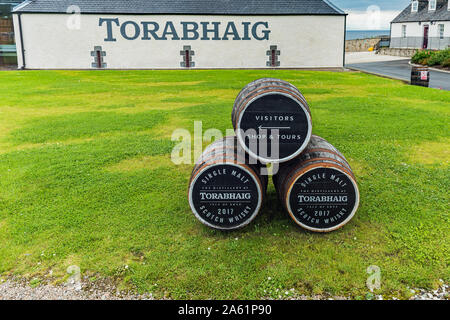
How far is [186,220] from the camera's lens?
562 cm

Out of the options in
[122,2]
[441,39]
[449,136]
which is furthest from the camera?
[441,39]

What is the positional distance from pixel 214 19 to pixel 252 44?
4008 millimetres

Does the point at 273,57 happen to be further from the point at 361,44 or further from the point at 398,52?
the point at 361,44

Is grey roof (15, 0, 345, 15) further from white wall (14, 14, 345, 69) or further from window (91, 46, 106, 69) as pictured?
window (91, 46, 106, 69)

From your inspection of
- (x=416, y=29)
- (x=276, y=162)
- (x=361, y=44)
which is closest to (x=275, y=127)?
(x=276, y=162)

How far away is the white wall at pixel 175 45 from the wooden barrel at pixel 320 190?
3199 centimetres

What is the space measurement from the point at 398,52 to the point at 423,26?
10.8 feet

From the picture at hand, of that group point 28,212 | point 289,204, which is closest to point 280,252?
point 289,204

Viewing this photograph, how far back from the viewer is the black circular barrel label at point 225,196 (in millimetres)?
5012

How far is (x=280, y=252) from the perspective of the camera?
476 cm

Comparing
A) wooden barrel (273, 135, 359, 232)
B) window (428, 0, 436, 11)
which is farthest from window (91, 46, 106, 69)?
wooden barrel (273, 135, 359, 232)

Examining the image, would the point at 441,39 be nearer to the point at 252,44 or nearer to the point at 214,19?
the point at 252,44

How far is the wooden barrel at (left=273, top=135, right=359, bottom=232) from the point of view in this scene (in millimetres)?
4980
